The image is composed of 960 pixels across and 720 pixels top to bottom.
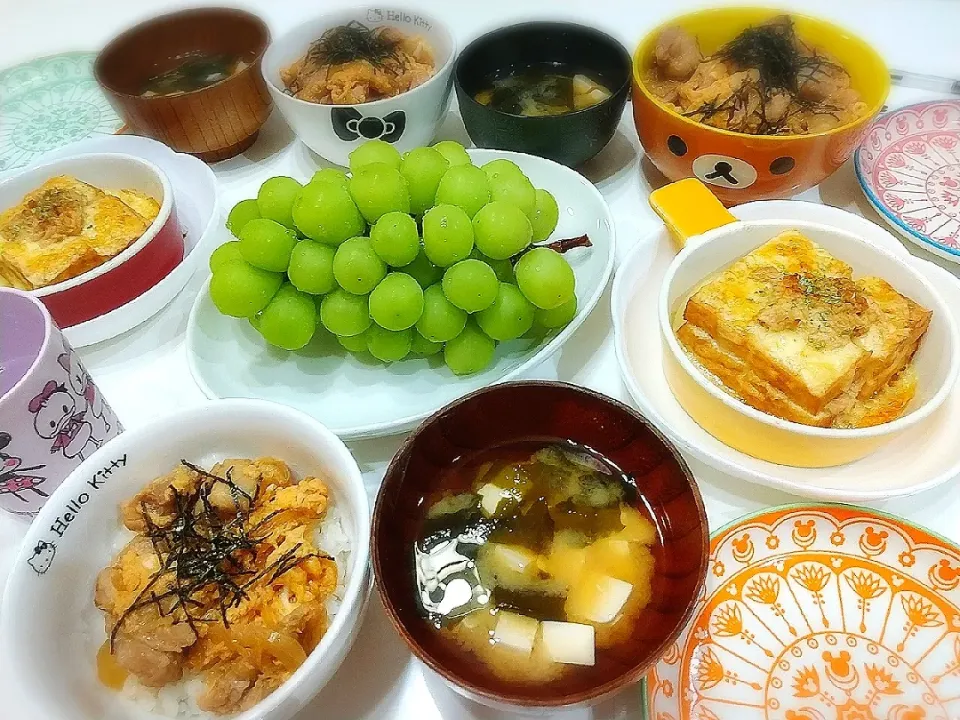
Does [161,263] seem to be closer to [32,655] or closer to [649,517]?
[32,655]

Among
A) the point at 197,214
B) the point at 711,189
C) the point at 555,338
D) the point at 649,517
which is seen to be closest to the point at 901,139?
the point at 711,189

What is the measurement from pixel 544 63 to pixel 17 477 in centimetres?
108

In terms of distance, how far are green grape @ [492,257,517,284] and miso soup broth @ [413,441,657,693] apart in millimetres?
245

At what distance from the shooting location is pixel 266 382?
3.28 feet

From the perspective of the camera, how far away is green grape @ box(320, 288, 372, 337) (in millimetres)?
931

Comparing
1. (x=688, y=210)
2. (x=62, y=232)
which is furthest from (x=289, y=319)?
(x=688, y=210)

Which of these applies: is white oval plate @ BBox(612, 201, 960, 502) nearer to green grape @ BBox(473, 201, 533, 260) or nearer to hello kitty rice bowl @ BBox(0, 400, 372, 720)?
green grape @ BBox(473, 201, 533, 260)

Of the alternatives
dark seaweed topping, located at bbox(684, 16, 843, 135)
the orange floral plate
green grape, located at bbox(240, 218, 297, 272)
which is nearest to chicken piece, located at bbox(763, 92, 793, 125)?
dark seaweed topping, located at bbox(684, 16, 843, 135)

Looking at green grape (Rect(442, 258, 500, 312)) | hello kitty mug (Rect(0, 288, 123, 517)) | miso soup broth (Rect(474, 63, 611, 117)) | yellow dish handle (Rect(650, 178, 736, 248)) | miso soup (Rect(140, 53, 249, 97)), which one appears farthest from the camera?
miso soup (Rect(140, 53, 249, 97))

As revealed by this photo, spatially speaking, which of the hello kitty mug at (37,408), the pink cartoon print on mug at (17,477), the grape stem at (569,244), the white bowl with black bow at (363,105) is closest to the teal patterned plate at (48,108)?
the white bowl with black bow at (363,105)

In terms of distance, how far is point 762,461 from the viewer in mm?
863

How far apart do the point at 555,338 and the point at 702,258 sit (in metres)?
0.23

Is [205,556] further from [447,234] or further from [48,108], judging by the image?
[48,108]

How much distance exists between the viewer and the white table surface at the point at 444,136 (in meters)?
0.75
